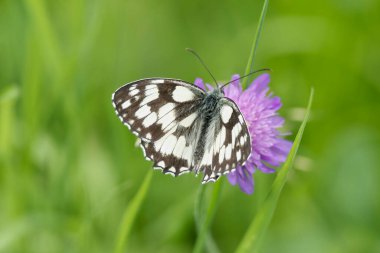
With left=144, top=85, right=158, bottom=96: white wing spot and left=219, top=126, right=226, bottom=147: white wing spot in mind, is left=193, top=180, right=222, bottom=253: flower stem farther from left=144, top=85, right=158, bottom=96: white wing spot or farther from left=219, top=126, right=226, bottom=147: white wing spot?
left=144, top=85, right=158, bottom=96: white wing spot

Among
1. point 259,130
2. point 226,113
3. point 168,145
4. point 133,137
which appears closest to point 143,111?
point 168,145

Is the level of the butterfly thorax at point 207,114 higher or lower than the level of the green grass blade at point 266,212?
higher

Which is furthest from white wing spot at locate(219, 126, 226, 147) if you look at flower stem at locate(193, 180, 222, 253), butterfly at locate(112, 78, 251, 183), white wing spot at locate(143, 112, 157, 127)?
white wing spot at locate(143, 112, 157, 127)

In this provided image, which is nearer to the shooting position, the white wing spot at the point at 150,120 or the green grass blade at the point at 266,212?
the green grass blade at the point at 266,212

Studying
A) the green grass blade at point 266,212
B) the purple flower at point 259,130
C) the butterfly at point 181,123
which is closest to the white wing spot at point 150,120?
the butterfly at point 181,123

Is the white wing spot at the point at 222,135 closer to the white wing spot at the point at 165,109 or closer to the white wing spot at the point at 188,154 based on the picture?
the white wing spot at the point at 188,154

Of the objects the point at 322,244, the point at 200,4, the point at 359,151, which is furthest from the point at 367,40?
the point at 322,244

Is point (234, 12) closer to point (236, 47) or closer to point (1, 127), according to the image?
point (236, 47)
